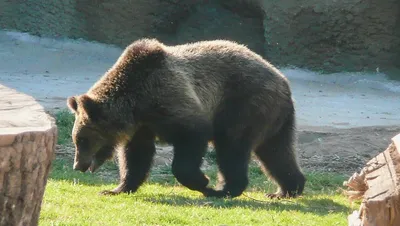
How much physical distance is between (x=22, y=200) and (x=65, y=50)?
13559 mm

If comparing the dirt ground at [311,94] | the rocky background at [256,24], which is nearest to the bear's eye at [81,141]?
the dirt ground at [311,94]

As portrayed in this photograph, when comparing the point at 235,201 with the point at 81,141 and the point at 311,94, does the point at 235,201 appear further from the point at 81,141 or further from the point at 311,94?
the point at 311,94

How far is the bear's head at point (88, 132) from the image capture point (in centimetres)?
852

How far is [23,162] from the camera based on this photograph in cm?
449

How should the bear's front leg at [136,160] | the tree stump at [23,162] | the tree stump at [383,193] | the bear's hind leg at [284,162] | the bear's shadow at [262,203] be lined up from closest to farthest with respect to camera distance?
the tree stump at [23,162] → the tree stump at [383,193] → the bear's shadow at [262,203] → the bear's front leg at [136,160] → the bear's hind leg at [284,162]

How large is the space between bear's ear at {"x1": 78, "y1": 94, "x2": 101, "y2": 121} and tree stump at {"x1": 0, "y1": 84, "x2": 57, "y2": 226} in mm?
3528

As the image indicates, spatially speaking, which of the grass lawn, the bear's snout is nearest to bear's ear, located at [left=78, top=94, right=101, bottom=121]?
the bear's snout

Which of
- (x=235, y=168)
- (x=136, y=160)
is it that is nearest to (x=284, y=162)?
(x=235, y=168)

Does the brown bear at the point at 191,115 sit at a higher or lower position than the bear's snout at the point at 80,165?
higher

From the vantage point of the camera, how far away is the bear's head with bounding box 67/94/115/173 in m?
8.52

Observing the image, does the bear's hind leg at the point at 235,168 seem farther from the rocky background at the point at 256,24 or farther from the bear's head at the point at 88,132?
the rocky background at the point at 256,24

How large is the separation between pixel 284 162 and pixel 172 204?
191 cm

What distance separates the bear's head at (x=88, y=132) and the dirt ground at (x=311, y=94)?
2313 millimetres

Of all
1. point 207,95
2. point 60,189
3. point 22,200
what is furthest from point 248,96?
point 22,200
